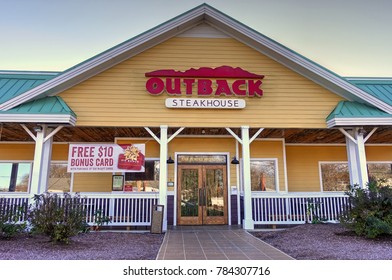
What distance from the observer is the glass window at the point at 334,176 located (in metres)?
12.9

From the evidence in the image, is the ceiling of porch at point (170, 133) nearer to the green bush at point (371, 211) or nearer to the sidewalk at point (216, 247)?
the green bush at point (371, 211)

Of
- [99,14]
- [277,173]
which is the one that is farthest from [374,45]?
[99,14]

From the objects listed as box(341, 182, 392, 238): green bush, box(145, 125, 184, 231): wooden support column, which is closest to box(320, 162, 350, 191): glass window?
box(341, 182, 392, 238): green bush

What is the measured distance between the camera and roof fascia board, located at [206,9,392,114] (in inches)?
374

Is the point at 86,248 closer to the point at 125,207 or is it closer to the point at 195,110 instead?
the point at 125,207

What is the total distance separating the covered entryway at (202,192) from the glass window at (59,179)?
5028mm

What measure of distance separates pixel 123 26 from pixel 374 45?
10.4m

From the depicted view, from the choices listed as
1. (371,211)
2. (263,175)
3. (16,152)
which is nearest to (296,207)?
(263,175)

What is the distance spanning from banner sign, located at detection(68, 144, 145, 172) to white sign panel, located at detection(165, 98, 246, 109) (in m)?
1.90

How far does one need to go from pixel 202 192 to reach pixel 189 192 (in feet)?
1.74

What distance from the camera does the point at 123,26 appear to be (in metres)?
11.8

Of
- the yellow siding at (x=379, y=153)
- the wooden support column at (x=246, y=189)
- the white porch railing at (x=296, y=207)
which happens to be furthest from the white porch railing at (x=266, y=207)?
the yellow siding at (x=379, y=153)

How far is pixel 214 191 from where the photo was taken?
443 inches

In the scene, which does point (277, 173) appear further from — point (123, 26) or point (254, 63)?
point (123, 26)
